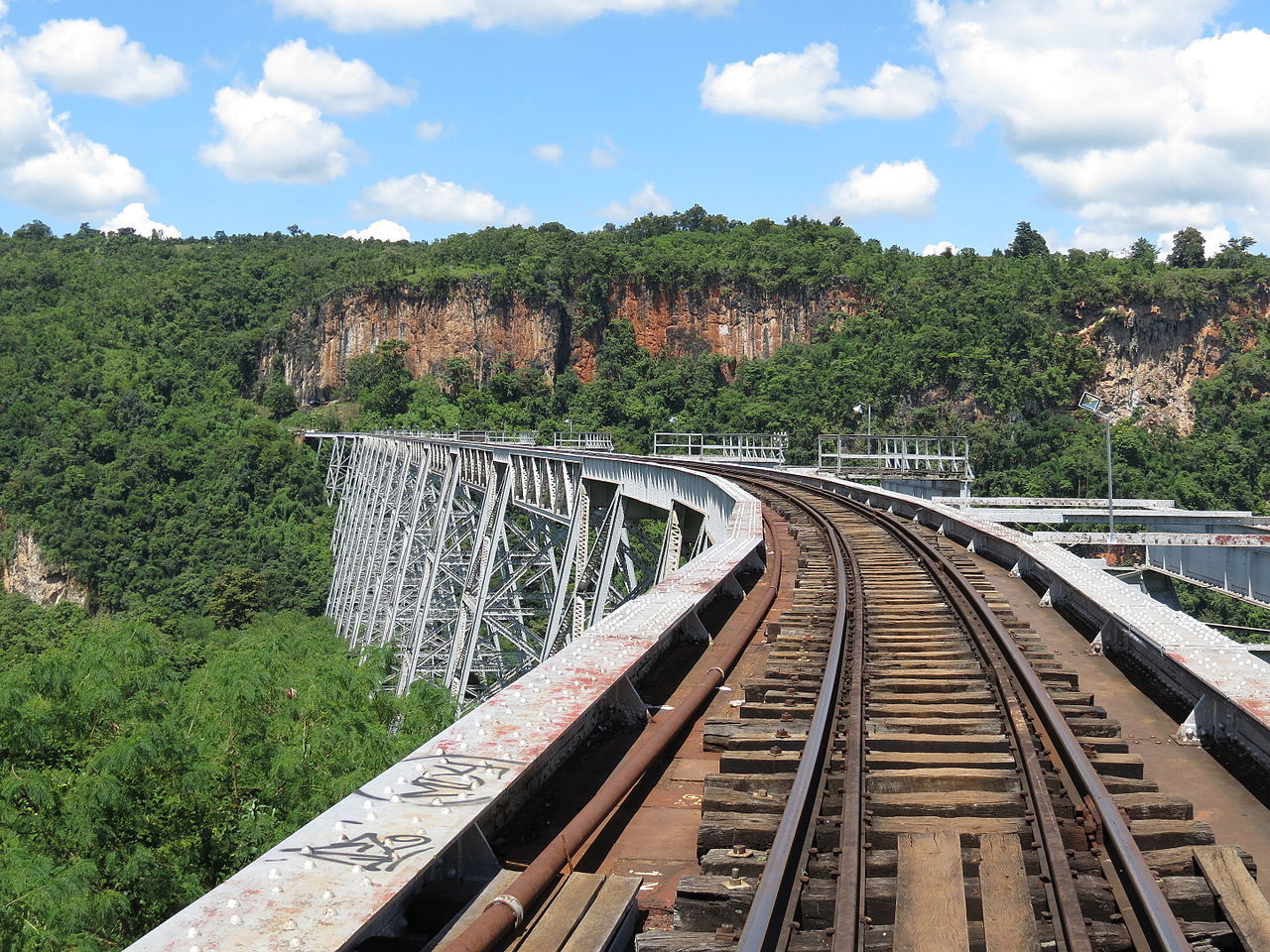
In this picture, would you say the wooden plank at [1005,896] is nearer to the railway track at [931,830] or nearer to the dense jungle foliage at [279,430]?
the railway track at [931,830]

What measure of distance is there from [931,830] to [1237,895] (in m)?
1.05

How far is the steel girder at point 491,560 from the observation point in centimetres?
2183

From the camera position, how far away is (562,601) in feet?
70.2

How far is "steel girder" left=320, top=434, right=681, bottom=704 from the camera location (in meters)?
21.8

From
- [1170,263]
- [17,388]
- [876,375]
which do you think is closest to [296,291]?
[17,388]

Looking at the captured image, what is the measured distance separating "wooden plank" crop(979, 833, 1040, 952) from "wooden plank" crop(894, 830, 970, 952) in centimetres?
8

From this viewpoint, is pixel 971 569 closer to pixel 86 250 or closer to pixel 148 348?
pixel 148 348

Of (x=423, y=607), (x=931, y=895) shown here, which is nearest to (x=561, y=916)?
(x=931, y=895)

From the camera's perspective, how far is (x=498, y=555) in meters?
29.6

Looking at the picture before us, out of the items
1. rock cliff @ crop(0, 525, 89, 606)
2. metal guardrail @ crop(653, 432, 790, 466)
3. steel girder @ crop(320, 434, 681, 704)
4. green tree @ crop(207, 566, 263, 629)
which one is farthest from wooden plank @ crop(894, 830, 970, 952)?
rock cliff @ crop(0, 525, 89, 606)

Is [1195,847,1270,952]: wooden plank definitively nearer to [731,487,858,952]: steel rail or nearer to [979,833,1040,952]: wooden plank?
[979,833,1040,952]: wooden plank

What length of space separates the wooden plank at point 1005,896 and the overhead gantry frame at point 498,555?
26.3 ft

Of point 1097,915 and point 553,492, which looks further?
point 553,492

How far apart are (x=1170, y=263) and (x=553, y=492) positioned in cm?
8334
